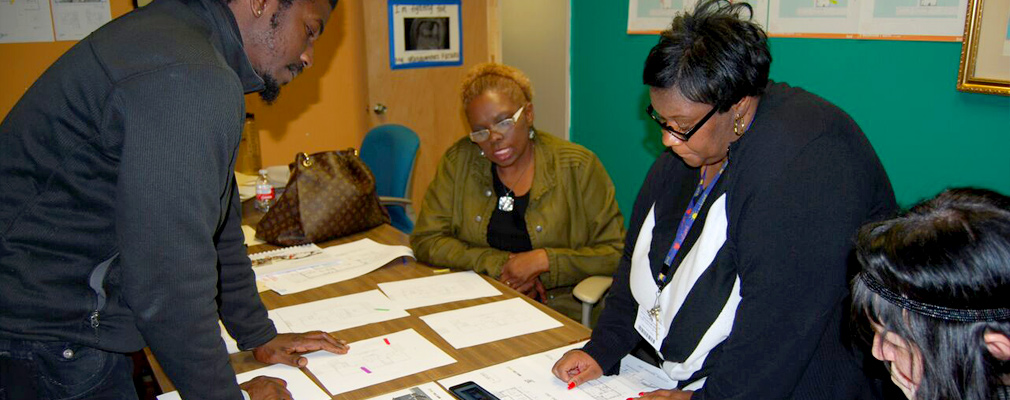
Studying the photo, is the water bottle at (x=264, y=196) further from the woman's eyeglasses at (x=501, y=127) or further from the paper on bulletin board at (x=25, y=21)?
the paper on bulletin board at (x=25, y=21)

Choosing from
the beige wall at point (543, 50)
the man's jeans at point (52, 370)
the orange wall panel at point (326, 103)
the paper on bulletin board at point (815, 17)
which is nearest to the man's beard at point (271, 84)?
the man's jeans at point (52, 370)

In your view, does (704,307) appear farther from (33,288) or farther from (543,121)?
(543,121)

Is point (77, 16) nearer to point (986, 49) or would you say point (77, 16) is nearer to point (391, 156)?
point (391, 156)

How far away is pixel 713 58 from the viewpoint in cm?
137

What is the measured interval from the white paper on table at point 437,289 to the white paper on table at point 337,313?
5cm

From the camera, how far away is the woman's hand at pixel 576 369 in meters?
1.63

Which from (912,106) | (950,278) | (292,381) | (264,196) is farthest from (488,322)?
(912,106)

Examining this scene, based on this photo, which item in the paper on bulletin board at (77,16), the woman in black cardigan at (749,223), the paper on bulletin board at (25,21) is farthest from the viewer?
the paper on bulletin board at (77,16)

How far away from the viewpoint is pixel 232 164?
48.8 inches

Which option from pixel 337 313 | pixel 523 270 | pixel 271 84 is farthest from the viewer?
pixel 523 270

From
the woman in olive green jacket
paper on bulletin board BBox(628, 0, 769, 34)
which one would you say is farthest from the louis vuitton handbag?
paper on bulletin board BBox(628, 0, 769, 34)

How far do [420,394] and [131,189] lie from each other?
2.50ft

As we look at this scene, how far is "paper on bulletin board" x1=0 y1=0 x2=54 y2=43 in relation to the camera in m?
4.00

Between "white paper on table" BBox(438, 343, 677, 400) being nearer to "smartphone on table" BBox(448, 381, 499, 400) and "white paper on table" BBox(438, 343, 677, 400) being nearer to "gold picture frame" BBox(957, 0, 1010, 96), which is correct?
"smartphone on table" BBox(448, 381, 499, 400)
